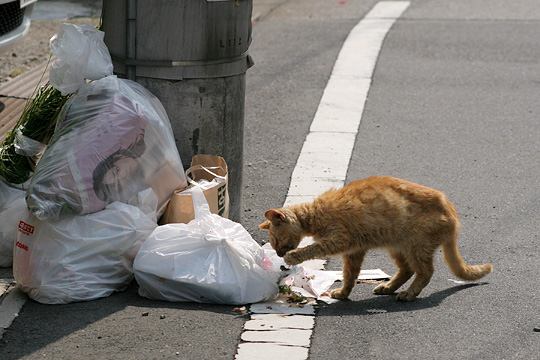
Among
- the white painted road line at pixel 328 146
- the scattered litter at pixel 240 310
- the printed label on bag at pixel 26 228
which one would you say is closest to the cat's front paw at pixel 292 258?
the white painted road line at pixel 328 146

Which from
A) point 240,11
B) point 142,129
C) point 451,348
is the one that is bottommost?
point 451,348

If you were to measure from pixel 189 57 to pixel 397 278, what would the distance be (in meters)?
1.67

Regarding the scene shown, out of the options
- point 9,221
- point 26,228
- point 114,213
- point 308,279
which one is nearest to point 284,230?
point 308,279

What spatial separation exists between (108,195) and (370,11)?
8667 millimetres

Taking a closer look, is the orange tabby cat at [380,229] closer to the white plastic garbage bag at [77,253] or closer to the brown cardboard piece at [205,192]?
the brown cardboard piece at [205,192]

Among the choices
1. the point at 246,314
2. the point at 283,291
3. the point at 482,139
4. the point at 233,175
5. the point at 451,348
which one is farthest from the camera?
the point at 482,139

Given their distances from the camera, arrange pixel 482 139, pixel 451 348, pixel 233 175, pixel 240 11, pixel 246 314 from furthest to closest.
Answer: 1. pixel 482 139
2. pixel 233 175
3. pixel 240 11
4. pixel 246 314
5. pixel 451 348

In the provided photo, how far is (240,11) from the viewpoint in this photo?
591cm

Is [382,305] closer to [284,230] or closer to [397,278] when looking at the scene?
[397,278]

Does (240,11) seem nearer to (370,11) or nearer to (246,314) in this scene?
(246,314)

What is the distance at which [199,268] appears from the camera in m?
5.28

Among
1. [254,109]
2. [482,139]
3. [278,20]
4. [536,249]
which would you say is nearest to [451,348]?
[536,249]

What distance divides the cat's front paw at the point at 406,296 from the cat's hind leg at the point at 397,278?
0.12m

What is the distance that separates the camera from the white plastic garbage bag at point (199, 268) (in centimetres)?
527
